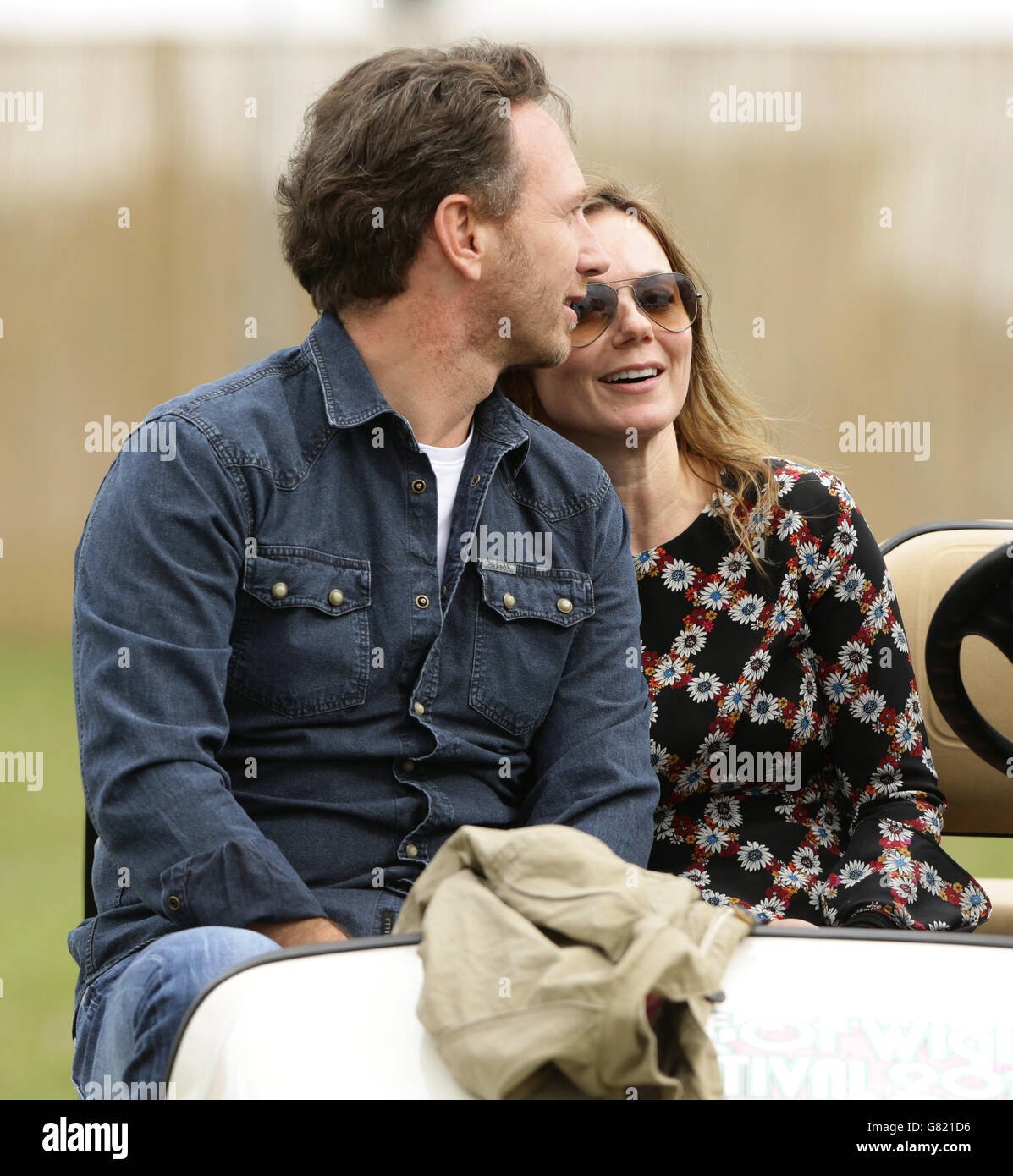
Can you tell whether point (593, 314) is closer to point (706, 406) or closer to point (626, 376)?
point (626, 376)

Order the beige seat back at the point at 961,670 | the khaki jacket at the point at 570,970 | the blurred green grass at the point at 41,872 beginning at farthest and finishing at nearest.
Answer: the blurred green grass at the point at 41,872 < the beige seat back at the point at 961,670 < the khaki jacket at the point at 570,970

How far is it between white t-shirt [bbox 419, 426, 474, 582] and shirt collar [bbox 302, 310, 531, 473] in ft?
0.18

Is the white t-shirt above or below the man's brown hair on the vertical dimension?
below

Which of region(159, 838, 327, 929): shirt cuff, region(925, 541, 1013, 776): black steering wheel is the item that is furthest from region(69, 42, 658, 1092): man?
region(925, 541, 1013, 776): black steering wheel

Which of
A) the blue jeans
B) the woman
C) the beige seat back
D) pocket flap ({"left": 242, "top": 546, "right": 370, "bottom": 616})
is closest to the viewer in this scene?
the blue jeans

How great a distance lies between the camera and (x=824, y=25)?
21.6 ft

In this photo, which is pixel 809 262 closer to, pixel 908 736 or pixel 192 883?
pixel 908 736

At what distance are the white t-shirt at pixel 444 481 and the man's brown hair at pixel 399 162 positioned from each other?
220 mm

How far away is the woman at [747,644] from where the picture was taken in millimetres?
1852

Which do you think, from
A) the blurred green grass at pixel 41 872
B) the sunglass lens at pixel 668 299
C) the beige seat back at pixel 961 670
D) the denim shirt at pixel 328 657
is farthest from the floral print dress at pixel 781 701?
the blurred green grass at pixel 41 872

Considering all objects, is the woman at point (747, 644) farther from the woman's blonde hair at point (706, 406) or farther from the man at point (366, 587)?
the man at point (366, 587)

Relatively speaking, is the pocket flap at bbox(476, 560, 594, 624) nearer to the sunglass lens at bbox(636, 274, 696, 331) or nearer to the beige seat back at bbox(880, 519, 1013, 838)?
the sunglass lens at bbox(636, 274, 696, 331)

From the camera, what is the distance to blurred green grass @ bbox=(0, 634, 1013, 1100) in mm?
3080

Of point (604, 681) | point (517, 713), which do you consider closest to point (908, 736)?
point (604, 681)
